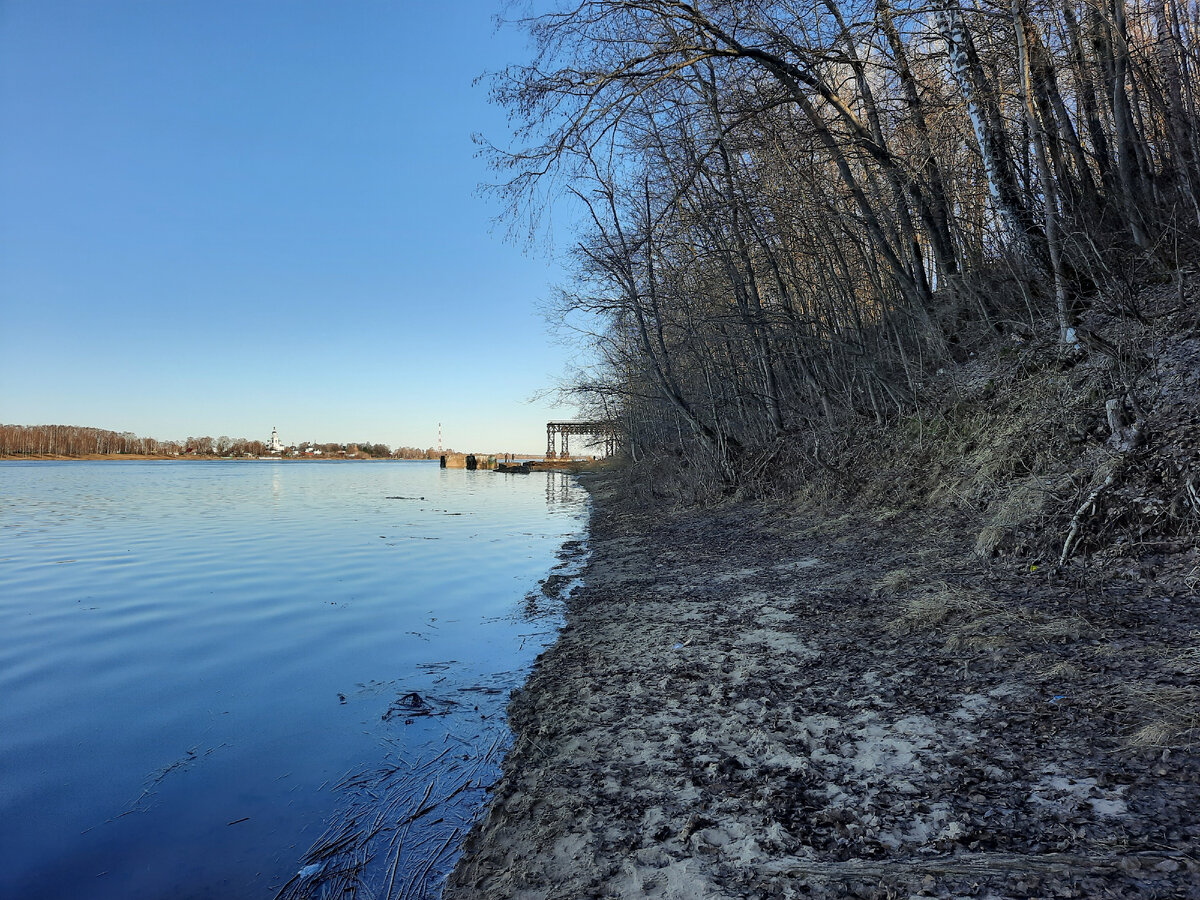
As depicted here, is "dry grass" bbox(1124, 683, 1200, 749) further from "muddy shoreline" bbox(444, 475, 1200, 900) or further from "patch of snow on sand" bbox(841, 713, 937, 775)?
"patch of snow on sand" bbox(841, 713, 937, 775)

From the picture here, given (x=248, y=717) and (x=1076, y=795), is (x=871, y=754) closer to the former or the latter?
(x=1076, y=795)

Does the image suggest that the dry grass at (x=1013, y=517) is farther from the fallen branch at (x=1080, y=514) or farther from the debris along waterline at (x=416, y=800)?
the debris along waterline at (x=416, y=800)

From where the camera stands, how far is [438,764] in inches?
145

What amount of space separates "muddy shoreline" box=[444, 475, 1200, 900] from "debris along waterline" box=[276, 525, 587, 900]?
18 centimetres

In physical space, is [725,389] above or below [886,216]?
below

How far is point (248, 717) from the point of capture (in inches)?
179

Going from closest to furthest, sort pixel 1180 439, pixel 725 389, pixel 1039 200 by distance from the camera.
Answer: pixel 1180 439, pixel 1039 200, pixel 725 389

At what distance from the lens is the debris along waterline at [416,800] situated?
2646 mm

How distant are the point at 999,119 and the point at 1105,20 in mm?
1422

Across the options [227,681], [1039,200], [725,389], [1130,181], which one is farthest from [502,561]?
[1130,181]

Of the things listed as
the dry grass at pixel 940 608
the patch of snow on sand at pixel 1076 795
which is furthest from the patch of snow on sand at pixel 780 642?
the patch of snow on sand at pixel 1076 795

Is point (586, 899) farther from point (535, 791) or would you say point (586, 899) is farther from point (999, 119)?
point (999, 119)

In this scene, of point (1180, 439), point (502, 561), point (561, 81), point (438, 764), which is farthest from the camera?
point (502, 561)

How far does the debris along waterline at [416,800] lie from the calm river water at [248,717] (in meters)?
0.01
